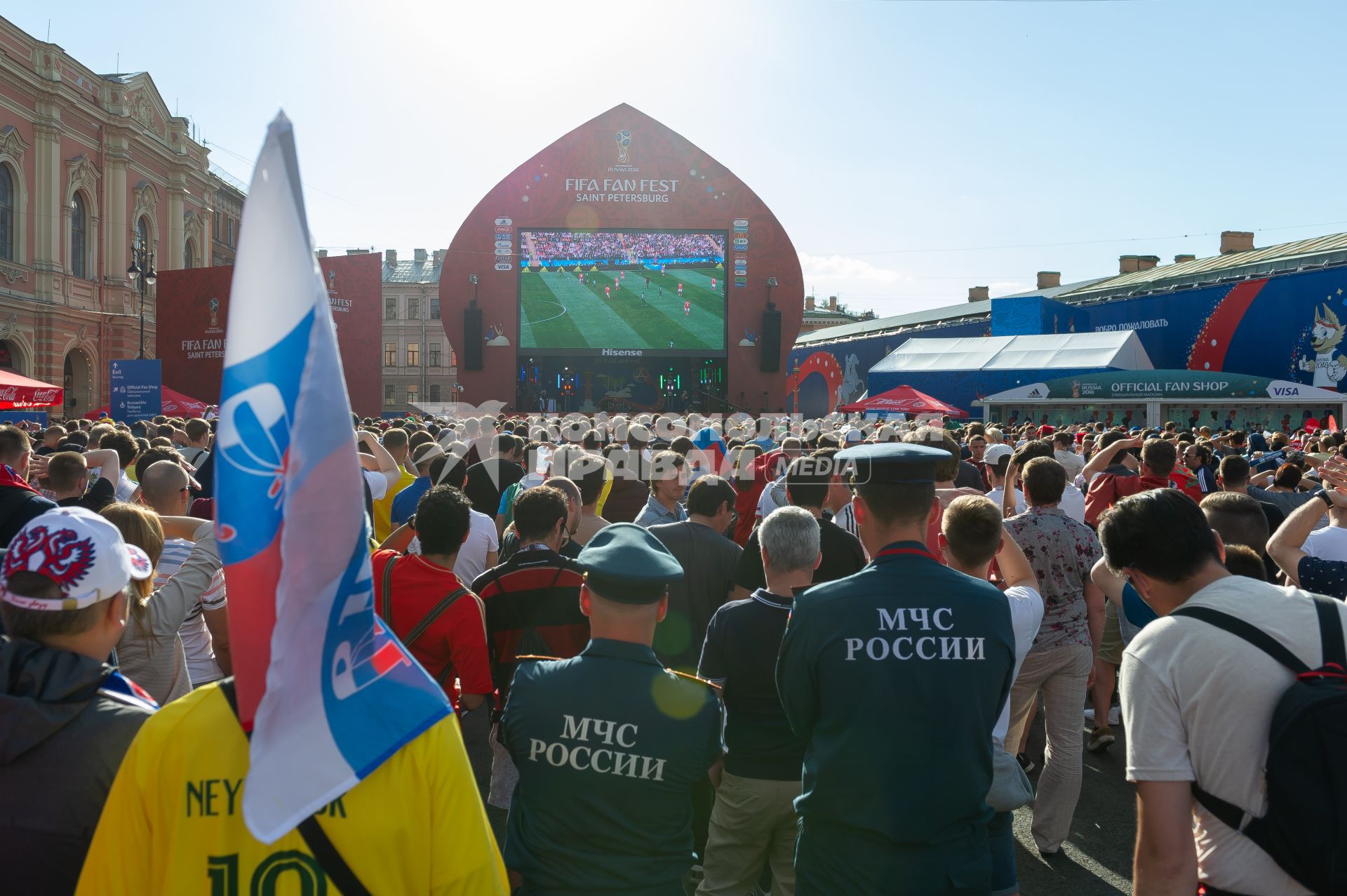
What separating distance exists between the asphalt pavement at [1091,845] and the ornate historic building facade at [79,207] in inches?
1214

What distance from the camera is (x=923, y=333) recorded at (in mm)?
41281

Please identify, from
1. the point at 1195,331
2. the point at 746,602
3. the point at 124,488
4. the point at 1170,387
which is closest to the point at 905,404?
the point at 1170,387

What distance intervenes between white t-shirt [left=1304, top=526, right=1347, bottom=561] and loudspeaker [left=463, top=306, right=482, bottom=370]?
26506 millimetres

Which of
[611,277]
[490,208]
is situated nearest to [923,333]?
[611,277]

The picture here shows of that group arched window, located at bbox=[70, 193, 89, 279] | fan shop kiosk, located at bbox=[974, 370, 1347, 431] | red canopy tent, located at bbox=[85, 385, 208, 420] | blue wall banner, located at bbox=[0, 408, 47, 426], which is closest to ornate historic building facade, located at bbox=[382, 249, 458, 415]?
arched window, located at bbox=[70, 193, 89, 279]

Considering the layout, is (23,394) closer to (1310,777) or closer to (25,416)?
(25,416)

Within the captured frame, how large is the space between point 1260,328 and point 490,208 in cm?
2510

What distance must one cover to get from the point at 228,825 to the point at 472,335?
27.8 m

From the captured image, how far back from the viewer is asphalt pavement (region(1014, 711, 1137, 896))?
3771 millimetres

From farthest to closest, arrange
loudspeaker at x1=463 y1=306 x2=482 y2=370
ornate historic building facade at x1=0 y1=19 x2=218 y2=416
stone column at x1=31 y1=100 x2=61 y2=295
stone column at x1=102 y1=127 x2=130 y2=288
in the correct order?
stone column at x1=102 y1=127 x2=130 y2=288
stone column at x1=31 y1=100 x2=61 y2=295
ornate historic building facade at x1=0 y1=19 x2=218 y2=416
loudspeaker at x1=463 y1=306 x2=482 y2=370

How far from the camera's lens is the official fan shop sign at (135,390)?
1488cm

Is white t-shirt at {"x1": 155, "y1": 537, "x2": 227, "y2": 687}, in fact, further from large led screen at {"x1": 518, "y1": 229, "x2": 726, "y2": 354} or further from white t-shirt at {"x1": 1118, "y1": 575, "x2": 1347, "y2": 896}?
large led screen at {"x1": 518, "y1": 229, "x2": 726, "y2": 354}

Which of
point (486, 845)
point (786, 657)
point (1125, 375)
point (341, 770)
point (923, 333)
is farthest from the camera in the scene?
point (923, 333)

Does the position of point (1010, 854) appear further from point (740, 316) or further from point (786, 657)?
point (740, 316)
